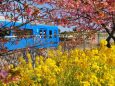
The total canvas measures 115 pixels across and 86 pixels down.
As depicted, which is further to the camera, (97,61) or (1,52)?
(97,61)

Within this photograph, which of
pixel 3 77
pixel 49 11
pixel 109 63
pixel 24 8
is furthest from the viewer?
pixel 109 63

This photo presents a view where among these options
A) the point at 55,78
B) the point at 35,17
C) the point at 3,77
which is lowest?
the point at 55,78

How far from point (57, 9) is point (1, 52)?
0.75 metres

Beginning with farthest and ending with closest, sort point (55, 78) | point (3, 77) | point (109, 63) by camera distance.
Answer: point (109, 63), point (55, 78), point (3, 77)

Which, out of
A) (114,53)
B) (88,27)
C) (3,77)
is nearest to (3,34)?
(3,77)

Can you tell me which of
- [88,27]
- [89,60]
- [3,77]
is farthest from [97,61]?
[3,77]

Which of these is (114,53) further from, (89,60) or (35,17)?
(35,17)

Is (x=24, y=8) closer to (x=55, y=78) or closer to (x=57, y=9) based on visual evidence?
(x=57, y=9)

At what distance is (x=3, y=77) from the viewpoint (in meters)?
3.10

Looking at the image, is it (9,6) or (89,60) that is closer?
(9,6)

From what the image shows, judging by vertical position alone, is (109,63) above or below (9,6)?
below

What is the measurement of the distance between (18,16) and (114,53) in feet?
9.93

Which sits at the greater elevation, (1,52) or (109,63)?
(1,52)

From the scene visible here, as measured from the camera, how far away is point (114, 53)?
22.0ft
